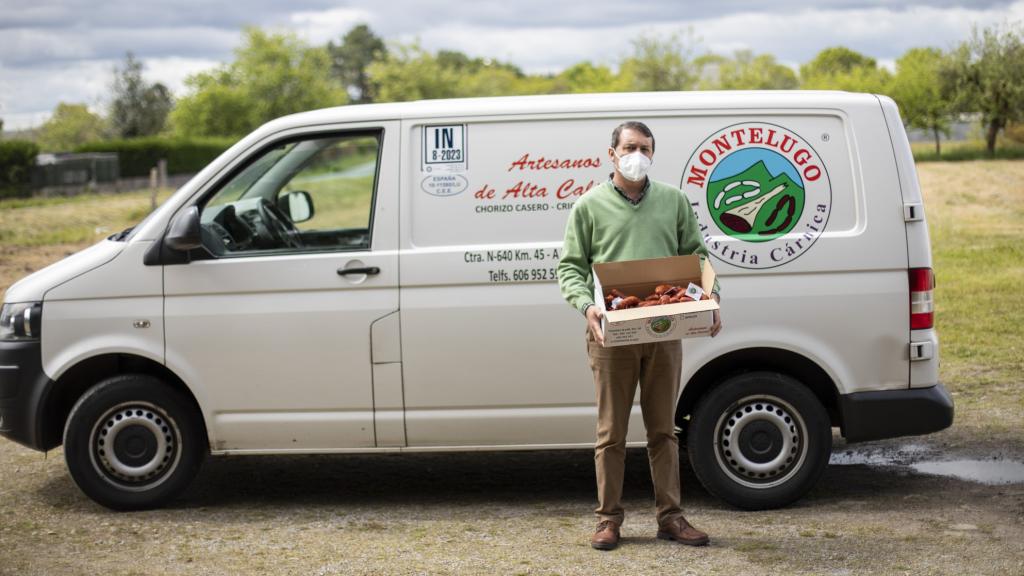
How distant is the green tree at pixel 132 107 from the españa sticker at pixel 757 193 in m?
72.2

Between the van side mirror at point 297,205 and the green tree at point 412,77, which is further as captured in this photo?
the green tree at point 412,77

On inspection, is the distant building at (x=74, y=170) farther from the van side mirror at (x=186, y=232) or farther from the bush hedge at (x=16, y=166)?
the van side mirror at (x=186, y=232)

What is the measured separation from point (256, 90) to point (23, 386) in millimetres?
68078

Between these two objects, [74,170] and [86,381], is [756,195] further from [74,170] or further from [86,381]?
[74,170]

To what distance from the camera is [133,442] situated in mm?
6395

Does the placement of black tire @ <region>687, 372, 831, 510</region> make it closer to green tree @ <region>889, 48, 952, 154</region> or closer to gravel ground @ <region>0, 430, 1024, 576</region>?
gravel ground @ <region>0, 430, 1024, 576</region>

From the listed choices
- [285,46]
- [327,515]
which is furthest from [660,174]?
[285,46]

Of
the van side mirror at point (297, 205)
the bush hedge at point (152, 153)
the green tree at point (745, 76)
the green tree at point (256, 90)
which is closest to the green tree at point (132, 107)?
the green tree at point (256, 90)

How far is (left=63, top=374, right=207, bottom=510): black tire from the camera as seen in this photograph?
6.32 m

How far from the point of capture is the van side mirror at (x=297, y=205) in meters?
7.14

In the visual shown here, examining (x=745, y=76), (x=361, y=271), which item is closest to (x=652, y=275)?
(x=361, y=271)

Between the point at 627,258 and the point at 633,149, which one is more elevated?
the point at 633,149

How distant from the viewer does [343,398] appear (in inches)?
244

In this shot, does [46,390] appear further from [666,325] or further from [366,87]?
[366,87]
